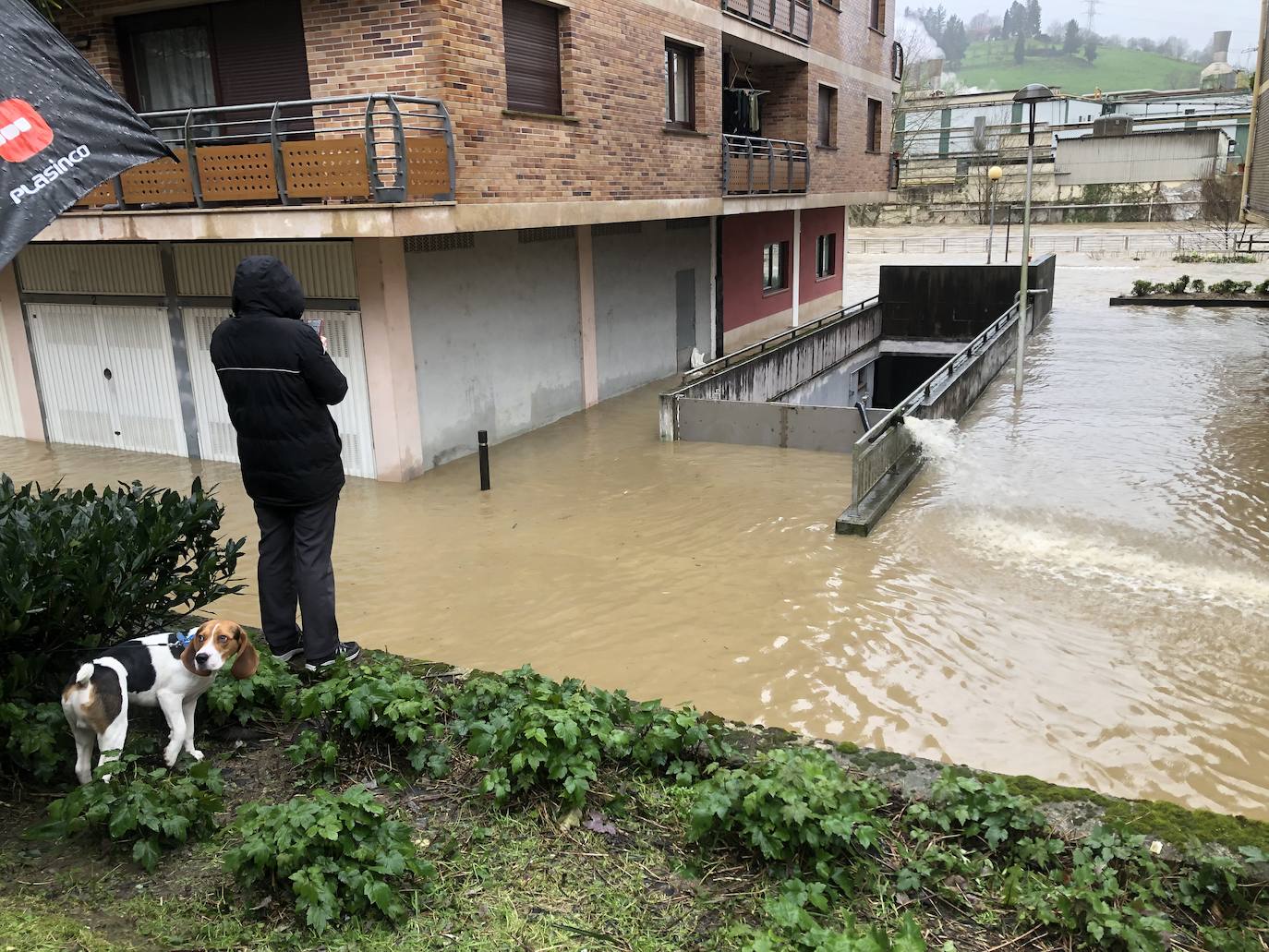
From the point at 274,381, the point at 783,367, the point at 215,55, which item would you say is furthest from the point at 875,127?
the point at 274,381

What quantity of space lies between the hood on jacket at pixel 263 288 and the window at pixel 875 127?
73.6 feet

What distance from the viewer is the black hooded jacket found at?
4.54 m

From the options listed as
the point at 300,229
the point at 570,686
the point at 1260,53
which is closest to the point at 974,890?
the point at 570,686

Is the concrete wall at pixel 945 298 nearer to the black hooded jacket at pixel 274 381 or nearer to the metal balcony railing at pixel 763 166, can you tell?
the metal balcony railing at pixel 763 166

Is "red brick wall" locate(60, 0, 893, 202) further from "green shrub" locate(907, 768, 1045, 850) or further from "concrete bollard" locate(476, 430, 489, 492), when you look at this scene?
"green shrub" locate(907, 768, 1045, 850)

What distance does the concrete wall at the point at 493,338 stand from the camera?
11.7 meters

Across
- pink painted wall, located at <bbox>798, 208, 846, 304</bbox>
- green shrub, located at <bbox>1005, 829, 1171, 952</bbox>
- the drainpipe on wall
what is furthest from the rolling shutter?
pink painted wall, located at <bbox>798, 208, 846, 304</bbox>

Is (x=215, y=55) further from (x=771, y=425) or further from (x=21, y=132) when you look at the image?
(x=21, y=132)

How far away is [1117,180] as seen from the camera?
58.6m

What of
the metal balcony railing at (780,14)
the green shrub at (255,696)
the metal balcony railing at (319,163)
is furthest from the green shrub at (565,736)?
the metal balcony railing at (780,14)

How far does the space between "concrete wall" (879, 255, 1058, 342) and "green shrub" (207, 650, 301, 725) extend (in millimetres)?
20646

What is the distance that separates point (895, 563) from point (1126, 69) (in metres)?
225

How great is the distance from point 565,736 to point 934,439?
9872 mm

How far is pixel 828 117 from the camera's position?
21.9m
